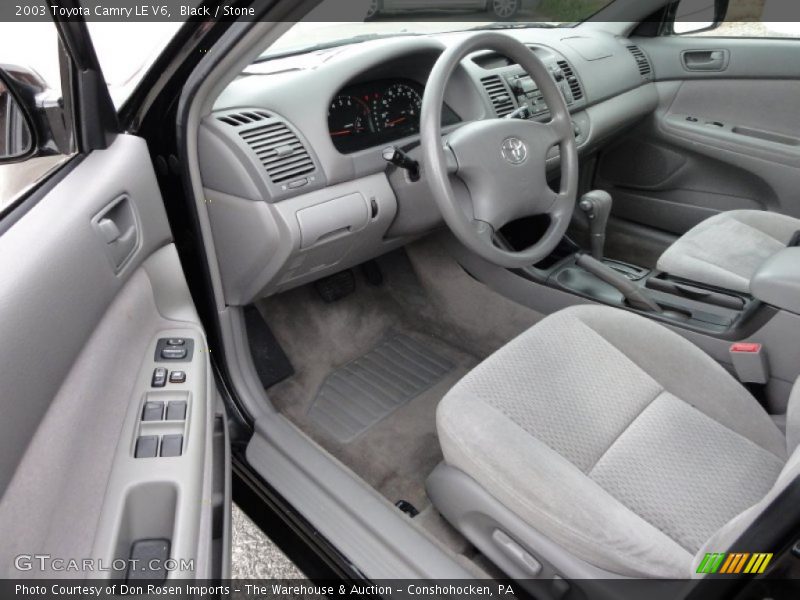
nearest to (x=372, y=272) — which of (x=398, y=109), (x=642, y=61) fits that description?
(x=398, y=109)

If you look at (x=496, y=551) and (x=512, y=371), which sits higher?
(x=512, y=371)

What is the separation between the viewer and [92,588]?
74 cm

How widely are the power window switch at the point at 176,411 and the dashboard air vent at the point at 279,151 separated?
0.64 m

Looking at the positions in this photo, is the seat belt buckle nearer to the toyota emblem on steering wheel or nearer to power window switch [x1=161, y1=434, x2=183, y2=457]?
the toyota emblem on steering wheel

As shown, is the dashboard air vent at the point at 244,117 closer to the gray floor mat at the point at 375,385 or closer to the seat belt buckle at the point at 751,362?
the gray floor mat at the point at 375,385

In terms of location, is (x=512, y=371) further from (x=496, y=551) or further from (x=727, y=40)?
(x=727, y=40)

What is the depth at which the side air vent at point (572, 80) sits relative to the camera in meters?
2.27

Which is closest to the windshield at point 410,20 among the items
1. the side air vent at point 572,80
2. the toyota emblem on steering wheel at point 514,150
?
the side air vent at point 572,80

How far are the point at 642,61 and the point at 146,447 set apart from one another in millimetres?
2551

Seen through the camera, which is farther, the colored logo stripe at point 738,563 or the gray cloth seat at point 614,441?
the gray cloth seat at point 614,441

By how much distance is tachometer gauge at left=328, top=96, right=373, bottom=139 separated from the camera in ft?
5.40

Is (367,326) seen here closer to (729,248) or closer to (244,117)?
(244,117)

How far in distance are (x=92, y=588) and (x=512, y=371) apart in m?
0.80

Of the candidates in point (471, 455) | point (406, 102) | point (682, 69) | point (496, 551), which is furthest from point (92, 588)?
point (682, 69)
